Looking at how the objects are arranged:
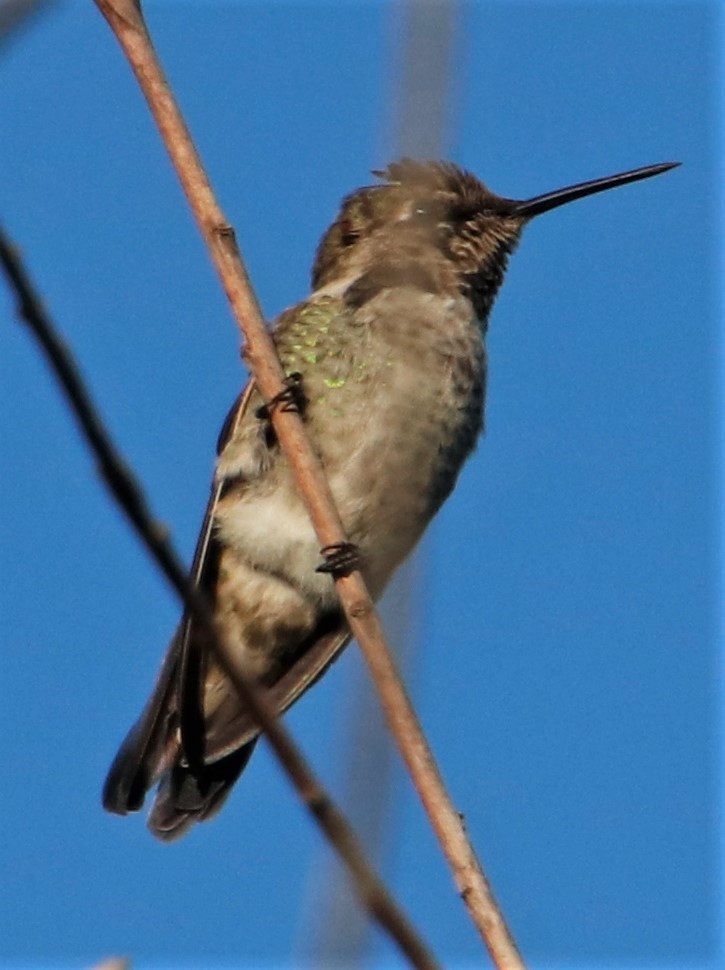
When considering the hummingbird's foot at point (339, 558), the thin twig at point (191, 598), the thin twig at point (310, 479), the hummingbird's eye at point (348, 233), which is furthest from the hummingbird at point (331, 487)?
the thin twig at point (191, 598)

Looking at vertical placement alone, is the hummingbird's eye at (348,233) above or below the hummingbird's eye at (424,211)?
above

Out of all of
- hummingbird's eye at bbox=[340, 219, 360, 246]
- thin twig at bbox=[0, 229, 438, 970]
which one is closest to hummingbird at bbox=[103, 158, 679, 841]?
hummingbird's eye at bbox=[340, 219, 360, 246]

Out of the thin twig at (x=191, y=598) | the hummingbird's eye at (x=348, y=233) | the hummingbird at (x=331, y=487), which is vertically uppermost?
the hummingbird's eye at (x=348, y=233)

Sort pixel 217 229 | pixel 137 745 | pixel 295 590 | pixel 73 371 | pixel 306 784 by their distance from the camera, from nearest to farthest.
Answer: pixel 73 371 → pixel 306 784 → pixel 217 229 → pixel 137 745 → pixel 295 590

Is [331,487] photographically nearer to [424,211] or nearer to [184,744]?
[184,744]

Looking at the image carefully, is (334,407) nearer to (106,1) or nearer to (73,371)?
(106,1)

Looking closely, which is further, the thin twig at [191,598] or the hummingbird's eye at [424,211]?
the hummingbird's eye at [424,211]

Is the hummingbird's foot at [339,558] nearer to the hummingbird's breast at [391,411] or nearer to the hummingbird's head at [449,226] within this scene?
the hummingbird's breast at [391,411]

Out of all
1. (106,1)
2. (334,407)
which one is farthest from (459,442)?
(106,1)
